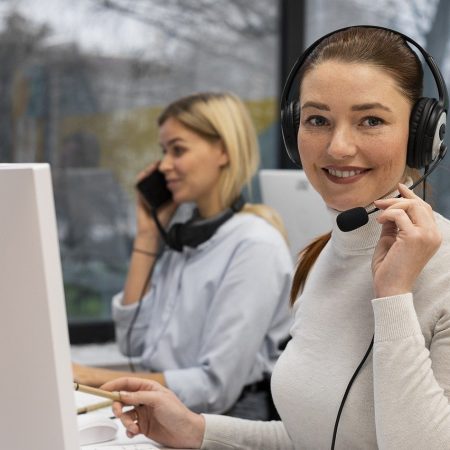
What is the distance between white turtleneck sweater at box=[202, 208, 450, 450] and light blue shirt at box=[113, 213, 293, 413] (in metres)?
0.59

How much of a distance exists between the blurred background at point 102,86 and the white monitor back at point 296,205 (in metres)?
1.19

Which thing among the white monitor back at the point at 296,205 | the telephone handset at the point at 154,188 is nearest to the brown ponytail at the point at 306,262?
the white monitor back at the point at 296,205

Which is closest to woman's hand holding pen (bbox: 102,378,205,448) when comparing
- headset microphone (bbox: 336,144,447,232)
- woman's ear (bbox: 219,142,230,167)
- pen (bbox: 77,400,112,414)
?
pen (bbox: 77,400,112,414)

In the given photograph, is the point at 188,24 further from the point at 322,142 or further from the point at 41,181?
the point at 41,181

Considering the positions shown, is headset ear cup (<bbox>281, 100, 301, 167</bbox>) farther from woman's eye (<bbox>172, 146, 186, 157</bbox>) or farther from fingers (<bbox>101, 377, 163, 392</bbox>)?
woman's eye (<bbox>172, 146, 186, 157</bbox>)

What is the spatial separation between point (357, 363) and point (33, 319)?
0.53 meters

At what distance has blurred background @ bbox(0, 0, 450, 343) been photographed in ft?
10.7

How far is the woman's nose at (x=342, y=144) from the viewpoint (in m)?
1.21

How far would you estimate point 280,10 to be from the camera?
140 inches

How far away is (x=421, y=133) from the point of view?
121cm

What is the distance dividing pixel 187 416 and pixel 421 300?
45 centimetres

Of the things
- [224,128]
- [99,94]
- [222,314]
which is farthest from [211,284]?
[99,94]

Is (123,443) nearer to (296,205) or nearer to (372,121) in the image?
(372,121)

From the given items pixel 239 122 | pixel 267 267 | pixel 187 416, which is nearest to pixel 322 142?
pixel 187 416
